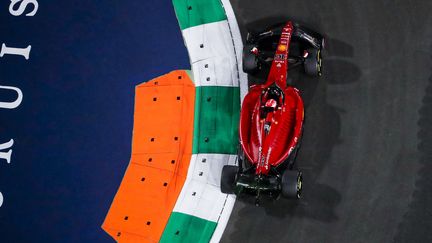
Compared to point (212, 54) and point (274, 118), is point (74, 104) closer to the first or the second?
point (212, 54)

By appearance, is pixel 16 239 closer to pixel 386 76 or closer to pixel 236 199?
pixel 236 199

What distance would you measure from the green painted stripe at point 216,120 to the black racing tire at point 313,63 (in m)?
0.89

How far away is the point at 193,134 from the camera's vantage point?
7.98 metres

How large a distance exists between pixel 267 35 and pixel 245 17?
0.62 m

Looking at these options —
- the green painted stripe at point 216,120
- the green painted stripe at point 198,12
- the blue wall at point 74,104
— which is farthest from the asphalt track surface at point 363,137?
the blue wall at point 74,104

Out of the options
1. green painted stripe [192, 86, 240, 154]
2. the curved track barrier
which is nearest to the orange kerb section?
the curved track barrier

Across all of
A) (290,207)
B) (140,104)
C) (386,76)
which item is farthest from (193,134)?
(386,76)

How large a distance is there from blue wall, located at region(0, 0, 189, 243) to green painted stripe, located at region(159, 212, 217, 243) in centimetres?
76

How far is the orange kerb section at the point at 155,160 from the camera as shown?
7773 mm

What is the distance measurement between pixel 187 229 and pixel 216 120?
131cm

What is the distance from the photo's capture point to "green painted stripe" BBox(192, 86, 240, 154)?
7.84 metres

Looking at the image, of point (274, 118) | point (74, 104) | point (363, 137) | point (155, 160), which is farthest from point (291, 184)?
point (74, 104)

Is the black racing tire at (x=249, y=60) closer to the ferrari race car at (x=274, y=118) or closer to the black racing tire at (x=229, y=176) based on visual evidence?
→ the ferrari race car at (x=274, y=118)

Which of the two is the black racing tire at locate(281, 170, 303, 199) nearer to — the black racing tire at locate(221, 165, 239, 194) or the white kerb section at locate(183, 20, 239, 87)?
the black racing tire at locate(221, 165, 239, 194)
